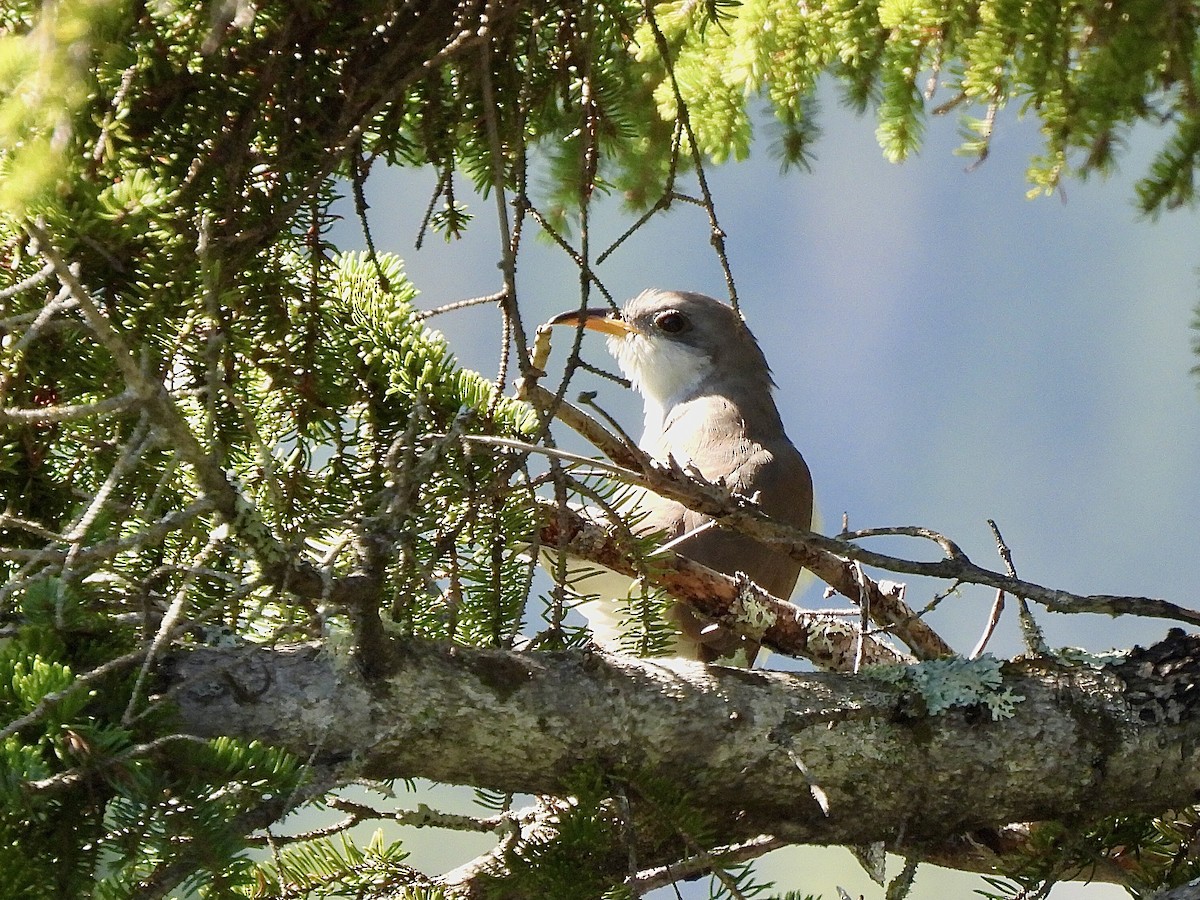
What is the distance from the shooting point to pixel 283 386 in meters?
2.16

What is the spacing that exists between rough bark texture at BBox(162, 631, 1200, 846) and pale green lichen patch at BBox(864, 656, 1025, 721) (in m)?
0.02

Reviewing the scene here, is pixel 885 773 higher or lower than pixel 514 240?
lower

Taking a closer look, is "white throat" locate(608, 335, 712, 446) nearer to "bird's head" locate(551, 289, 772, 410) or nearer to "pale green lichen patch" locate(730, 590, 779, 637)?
"bird's head" locate(551, 289, 772, 410)

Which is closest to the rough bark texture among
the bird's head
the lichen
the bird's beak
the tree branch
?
the tree branch

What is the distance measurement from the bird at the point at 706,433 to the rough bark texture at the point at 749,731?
0.86 metres

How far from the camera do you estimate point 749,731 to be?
6.53ft

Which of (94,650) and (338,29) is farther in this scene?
(338,29)

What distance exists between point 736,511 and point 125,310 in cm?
100

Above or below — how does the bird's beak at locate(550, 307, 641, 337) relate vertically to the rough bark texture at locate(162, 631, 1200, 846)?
above

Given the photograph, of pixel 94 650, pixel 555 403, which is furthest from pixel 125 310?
pixel 555 403

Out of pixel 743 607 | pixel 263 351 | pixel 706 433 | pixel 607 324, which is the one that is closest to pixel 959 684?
pixel 743 607

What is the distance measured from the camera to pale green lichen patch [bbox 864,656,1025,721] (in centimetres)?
212

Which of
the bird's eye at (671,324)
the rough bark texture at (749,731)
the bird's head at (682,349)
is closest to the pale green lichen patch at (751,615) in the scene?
the rough bark texture at (749,731)

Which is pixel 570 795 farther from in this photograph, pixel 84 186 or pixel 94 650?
pixel 84 186
